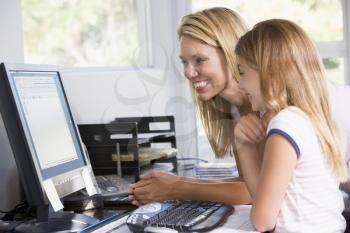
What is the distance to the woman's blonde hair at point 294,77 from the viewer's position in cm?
123

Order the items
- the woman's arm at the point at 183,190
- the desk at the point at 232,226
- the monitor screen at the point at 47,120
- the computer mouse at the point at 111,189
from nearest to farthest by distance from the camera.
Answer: the desk at the point at 232,226
the monitor screen at the point at 47,120
the woman's arm at the point at 183,190
the computer mouse at the point at 111,189

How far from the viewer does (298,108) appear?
3.97 ft

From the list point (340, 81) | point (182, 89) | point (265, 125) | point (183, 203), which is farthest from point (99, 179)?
point (340, 81)

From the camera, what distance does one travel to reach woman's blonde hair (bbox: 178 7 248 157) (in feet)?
5.28

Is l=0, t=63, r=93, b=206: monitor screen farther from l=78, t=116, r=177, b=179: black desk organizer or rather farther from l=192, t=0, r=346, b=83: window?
l=192, t=0, r=346, b=83: window

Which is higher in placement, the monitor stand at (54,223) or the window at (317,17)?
the window at (317,17)

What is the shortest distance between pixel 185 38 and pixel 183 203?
61cm

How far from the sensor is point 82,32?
2496 mm

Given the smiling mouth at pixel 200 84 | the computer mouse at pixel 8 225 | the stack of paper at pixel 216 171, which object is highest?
the smiling mouth at pixel 200 84

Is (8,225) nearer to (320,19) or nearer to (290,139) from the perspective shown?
(290,139)

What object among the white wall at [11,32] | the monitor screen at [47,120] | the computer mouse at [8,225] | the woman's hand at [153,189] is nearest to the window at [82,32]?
the white wall at [11,32]

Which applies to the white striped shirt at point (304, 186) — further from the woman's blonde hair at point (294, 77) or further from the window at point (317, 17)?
the window at point (317, 17)

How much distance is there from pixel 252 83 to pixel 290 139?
23cm

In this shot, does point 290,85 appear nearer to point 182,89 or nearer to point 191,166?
point 191,166
